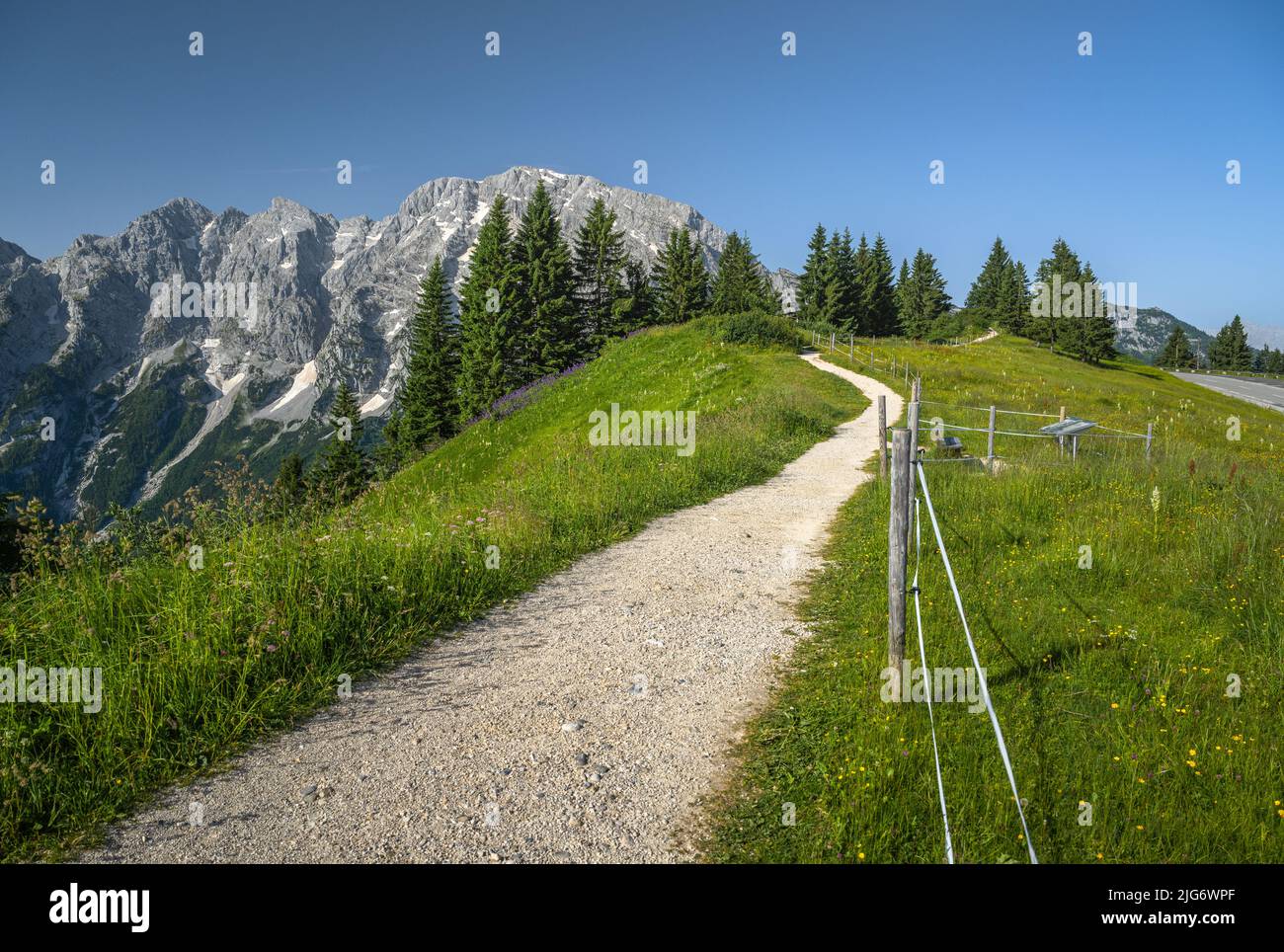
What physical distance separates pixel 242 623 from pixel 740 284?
229ft

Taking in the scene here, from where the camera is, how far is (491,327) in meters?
48.9

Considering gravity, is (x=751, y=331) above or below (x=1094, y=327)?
below

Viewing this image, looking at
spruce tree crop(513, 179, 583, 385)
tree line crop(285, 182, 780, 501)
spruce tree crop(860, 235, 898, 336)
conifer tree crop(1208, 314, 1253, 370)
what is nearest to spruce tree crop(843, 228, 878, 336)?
spruce tree crop(860, 235, 898, 336)

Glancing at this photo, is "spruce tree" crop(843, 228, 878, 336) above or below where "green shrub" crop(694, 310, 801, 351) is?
above

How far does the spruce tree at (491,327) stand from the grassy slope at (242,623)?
36379mm

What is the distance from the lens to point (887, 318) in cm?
8094

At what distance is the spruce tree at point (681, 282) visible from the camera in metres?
59.9

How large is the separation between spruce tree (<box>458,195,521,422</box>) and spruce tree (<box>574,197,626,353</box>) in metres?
7.53

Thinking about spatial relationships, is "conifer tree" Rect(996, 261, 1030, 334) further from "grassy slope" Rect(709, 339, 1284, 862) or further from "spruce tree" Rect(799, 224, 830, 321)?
"grassy slope" Rect(709, 339, 1284, 862)

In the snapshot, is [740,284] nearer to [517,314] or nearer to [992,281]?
[517,314]

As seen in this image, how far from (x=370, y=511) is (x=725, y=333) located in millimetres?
31075

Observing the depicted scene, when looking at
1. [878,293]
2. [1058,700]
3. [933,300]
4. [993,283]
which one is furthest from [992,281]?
[1058,700]

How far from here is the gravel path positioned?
156 inches

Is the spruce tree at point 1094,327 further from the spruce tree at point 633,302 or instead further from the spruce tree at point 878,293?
the spruce tree at point 633,302
